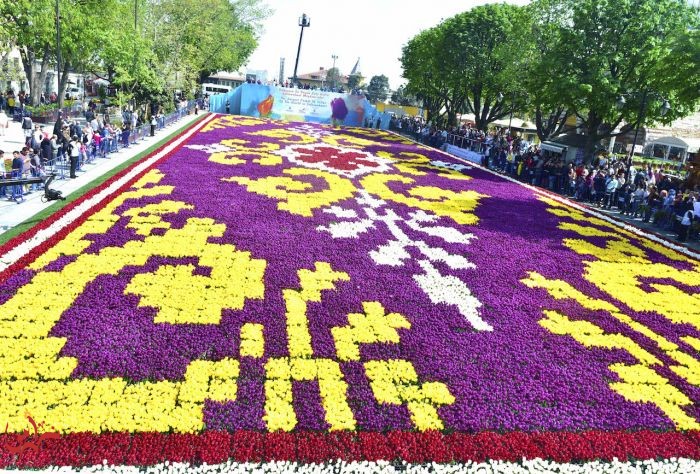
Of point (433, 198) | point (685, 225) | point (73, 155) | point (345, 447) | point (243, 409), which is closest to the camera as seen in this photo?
point (345, 447)

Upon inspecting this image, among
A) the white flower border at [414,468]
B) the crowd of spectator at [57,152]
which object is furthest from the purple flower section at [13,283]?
the crowd of spectator at [57,152]

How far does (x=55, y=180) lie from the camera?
55.8ft

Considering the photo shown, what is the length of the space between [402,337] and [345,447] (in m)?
2.89

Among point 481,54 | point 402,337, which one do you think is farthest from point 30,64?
point 402,337

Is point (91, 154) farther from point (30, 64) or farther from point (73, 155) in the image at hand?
point (30, 64)

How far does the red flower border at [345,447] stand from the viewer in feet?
18.5

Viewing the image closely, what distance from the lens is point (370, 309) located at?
966 centimetres

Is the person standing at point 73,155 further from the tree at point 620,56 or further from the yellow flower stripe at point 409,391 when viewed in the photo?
the tree at point 620,56

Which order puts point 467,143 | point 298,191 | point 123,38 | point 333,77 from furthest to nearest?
point 333,77
point 467,143
point 123,38
point 298,191

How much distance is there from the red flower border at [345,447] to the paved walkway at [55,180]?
8.08m

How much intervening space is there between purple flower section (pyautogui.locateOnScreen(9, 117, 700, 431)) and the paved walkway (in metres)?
2.43

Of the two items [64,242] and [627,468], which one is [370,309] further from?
[64,242]

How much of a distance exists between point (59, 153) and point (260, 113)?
3298cm

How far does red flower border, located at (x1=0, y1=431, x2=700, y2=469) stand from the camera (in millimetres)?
5648
